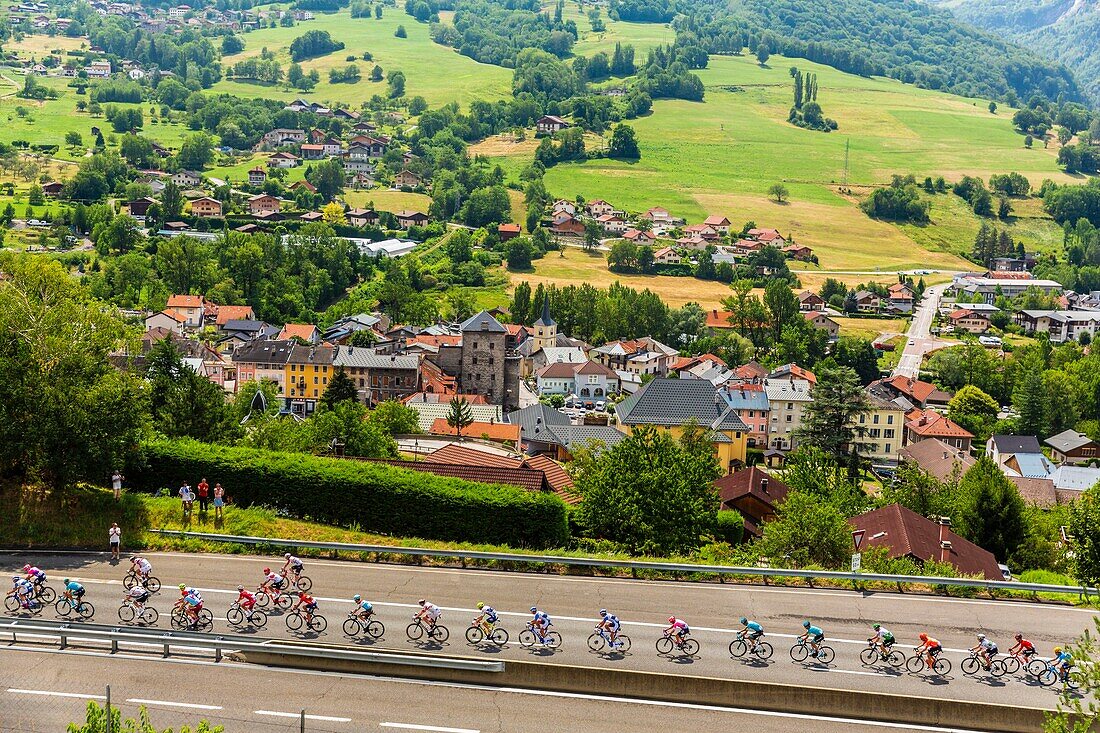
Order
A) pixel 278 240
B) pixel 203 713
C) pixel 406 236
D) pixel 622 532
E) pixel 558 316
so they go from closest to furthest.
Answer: pixel 203 713
pixel 622 532
pixel 558 316
pixel 278 240
pixel 406 236

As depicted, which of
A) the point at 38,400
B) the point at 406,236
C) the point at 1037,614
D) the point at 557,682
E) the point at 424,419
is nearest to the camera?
the point at 557,682

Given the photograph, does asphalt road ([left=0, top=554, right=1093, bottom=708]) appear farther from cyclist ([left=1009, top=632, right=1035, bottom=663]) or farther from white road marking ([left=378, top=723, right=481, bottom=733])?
white road marking ([left=378, top=723, right=481, bottom=733])

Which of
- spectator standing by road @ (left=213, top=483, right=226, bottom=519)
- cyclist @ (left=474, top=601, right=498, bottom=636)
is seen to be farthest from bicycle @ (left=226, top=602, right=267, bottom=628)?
spectator standing by road @ (left=213, top=483, right=226, bottom=519)

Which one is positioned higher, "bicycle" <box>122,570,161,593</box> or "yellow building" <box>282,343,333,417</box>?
"bicycle" <box>122,570,161,593</box>

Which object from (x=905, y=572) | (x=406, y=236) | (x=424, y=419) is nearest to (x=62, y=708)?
(x=905, y=572)

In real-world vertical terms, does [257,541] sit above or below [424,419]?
above

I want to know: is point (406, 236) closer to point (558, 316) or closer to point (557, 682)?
point (558, 316)
